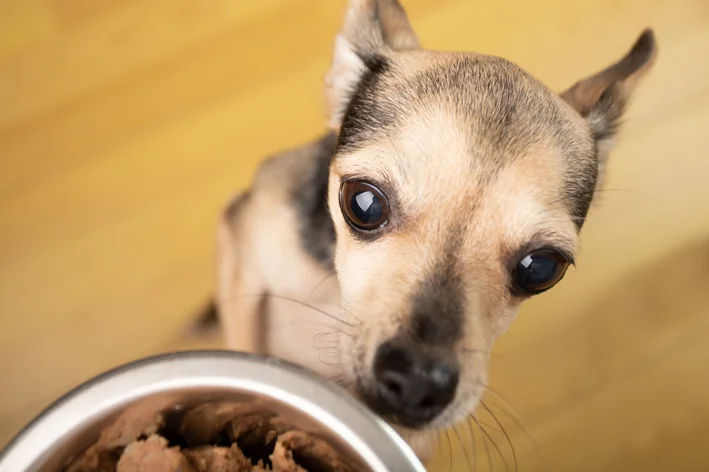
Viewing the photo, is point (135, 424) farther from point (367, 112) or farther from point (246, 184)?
point (246, 184)

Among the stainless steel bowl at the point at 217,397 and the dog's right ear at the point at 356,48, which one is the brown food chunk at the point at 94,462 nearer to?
the stainless steel bowl at the point at 217,397

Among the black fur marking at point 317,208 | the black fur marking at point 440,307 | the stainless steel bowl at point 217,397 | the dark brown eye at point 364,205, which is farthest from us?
the black fur marking at point 317,208

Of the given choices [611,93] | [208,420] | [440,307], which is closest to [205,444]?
[208,420]

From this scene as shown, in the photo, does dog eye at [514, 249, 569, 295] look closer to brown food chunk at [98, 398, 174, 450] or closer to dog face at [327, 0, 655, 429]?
dog face at [327, 0, 655, 429]

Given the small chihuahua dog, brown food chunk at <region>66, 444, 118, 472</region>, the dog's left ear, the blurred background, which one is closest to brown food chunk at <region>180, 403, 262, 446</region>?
brown food chunk at <region>66, 444, 118, 472</region>

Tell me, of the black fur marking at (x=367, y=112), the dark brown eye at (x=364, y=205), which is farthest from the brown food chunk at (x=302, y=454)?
the black fur marking at (x=367, y=112)

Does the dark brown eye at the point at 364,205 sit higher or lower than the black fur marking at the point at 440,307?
higher

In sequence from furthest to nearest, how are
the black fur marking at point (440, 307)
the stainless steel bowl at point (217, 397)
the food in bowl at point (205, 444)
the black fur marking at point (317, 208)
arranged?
the black fur marking at point (317, 208), the black fur marking at point (440, 307), the food in bowl at point (205, 444), the stainless steel bowl at point (217, 397)
